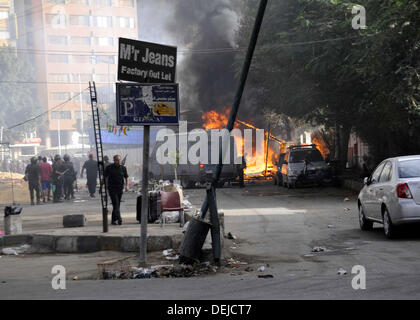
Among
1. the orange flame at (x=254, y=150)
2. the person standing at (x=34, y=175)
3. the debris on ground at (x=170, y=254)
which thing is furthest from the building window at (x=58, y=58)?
the debris on ground at (x=170, y=254)

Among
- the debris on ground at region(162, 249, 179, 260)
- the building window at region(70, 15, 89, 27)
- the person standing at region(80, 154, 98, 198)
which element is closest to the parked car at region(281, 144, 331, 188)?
the person standing at region(80, 154, 98, 198)

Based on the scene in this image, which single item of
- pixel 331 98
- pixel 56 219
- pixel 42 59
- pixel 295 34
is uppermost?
pixel 42 59

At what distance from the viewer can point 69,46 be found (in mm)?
97938

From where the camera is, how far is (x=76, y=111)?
10019cm

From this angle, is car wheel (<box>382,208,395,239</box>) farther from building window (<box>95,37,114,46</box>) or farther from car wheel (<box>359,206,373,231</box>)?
building window (<box>95,37,114,46</box>)

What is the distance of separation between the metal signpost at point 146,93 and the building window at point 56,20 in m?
91.4

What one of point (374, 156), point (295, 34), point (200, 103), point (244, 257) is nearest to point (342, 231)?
point (244, 257)

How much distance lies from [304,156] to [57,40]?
2988 inches

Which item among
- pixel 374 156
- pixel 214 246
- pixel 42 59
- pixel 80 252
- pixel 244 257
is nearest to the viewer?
pixel 214 246

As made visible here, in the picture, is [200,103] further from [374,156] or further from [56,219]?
[56,219]

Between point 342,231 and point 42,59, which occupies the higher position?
point 42,59

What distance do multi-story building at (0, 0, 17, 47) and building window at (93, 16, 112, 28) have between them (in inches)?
537

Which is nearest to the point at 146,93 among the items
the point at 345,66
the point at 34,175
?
the point at 345,66
